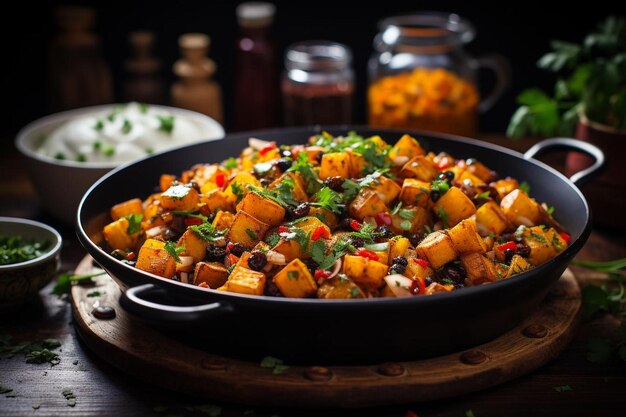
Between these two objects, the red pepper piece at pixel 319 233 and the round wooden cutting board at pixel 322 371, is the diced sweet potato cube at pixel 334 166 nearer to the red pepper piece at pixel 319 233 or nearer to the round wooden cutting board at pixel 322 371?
the red pepper piece at pixel 319 233

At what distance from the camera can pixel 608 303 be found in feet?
9.88

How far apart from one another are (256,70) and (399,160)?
202cm

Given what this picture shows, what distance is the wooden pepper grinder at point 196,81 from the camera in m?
4.95

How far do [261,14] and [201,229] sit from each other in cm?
237

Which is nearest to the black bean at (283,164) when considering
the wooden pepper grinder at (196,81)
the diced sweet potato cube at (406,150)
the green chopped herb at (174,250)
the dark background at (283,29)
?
the diced sweet potato cube at (406,150)

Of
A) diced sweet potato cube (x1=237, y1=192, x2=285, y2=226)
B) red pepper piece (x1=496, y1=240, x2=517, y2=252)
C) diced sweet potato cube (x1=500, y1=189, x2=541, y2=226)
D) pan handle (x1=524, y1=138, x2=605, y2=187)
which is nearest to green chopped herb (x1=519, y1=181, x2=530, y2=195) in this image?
pan handle (x1=524, y1=138, x2=605, y2=187)

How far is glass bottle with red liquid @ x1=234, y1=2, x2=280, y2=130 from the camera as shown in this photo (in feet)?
15.8

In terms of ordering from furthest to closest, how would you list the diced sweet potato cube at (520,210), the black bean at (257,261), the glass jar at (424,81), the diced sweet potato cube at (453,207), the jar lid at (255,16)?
the jar lid at (255,16) < the glass jar at (424,81) < the diced sweet potato cube at (520,210) < the diced sweet potato cube at (453,207) < the black bean at (257,261)

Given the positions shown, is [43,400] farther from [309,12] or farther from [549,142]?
[309,12]

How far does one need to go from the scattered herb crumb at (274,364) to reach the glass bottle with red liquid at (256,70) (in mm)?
2735

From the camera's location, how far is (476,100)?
15.4 feet

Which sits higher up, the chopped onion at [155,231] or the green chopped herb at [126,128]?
the chopped onion at [155,231]

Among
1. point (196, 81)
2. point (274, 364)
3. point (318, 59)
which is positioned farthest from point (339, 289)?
point (196, 81)

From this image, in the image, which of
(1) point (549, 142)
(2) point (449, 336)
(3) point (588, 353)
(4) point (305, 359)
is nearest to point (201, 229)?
(4) point (305, 359)
